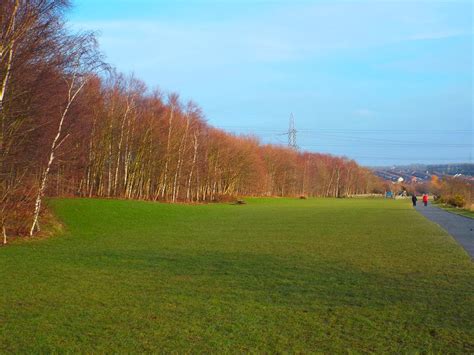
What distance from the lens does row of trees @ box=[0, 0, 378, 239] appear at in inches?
645

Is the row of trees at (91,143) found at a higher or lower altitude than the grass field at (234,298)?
higher

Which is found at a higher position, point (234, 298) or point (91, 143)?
point (91, 143)

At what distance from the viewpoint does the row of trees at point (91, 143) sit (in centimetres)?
1639

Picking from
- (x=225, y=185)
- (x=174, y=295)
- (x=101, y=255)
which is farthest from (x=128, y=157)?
(x=174, y=295)

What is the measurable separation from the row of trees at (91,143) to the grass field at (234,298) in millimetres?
3494

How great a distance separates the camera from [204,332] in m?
6.62

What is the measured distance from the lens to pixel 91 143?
44.6 meters

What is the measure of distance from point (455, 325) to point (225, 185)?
2875 inches

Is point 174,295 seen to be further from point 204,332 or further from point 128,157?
point 128,157

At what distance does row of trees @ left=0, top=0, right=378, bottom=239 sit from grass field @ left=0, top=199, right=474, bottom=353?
3.49 metres

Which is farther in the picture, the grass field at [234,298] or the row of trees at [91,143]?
the row of trees at [91,143]

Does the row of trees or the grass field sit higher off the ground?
Result: the row of trees

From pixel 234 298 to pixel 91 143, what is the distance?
38.2 m

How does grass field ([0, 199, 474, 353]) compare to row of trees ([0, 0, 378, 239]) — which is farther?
row of trees ([0, 0, 378, 239])
